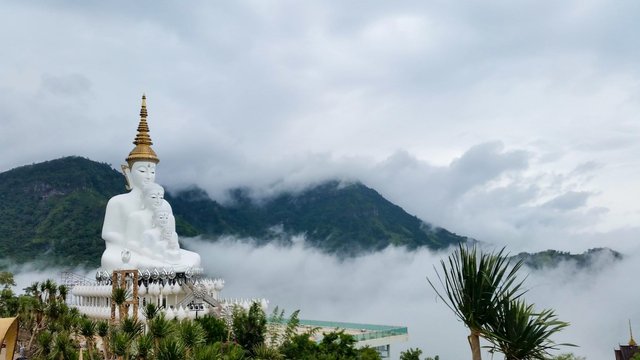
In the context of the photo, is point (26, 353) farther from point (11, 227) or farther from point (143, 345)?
point (11, 227)

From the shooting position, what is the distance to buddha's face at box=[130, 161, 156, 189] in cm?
3753

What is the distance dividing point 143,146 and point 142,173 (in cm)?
206

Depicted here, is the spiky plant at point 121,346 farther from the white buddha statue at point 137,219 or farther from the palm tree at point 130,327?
the white buddha statue at point 137,219

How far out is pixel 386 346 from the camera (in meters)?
35.3

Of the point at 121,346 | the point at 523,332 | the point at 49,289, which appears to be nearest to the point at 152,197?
the point at 49,289

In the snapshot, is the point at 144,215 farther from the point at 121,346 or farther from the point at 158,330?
the point at 121,346

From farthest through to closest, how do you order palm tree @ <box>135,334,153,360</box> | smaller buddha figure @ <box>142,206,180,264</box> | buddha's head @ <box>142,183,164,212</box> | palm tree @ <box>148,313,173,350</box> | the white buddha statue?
1. buddha's head @ <box>142,183,164,212</box>
2. smaller buddha figure @ <box>142,206,180,264</box>
3. the white buddha statue
4. palm tree @ <box>148,313,173,350</box>
5. palm tree @ <box>135,334,153,360</box>

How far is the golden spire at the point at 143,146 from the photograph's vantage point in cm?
3778

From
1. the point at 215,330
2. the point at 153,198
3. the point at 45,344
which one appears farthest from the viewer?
the point at 153,198

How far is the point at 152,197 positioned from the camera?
121 feet

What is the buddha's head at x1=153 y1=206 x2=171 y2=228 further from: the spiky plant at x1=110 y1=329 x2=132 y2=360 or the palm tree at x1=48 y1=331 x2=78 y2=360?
the spiky plant at x1=110 y1=329 x2=132 y2=360

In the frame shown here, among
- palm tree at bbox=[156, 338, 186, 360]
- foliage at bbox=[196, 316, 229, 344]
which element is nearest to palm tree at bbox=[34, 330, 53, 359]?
foliage at bbox=[196, 316, 229, 344]

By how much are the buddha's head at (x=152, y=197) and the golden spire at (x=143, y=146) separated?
1925 millimetres

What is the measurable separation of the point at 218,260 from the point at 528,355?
290 feet
